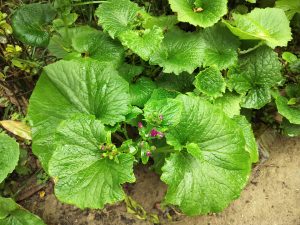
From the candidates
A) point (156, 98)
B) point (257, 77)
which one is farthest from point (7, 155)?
point (257, 77)

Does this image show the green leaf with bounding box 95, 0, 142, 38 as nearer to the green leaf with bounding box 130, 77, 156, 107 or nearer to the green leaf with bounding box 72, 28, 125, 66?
the green leaf with bounding box 72, 28, 125, 66

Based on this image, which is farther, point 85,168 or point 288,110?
point 288,110

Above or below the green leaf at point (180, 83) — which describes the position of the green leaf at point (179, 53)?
above

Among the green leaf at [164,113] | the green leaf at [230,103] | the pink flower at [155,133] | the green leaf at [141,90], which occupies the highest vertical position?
the green leaf at [164,113]

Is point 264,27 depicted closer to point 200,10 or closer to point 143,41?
point 200,10

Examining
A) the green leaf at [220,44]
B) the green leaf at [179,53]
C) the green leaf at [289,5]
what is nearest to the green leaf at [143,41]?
the green leaf at [179,53]

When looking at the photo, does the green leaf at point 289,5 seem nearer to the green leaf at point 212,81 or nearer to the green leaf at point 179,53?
the green leaf at point 179,53

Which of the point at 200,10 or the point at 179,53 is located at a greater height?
the point at 200,10
